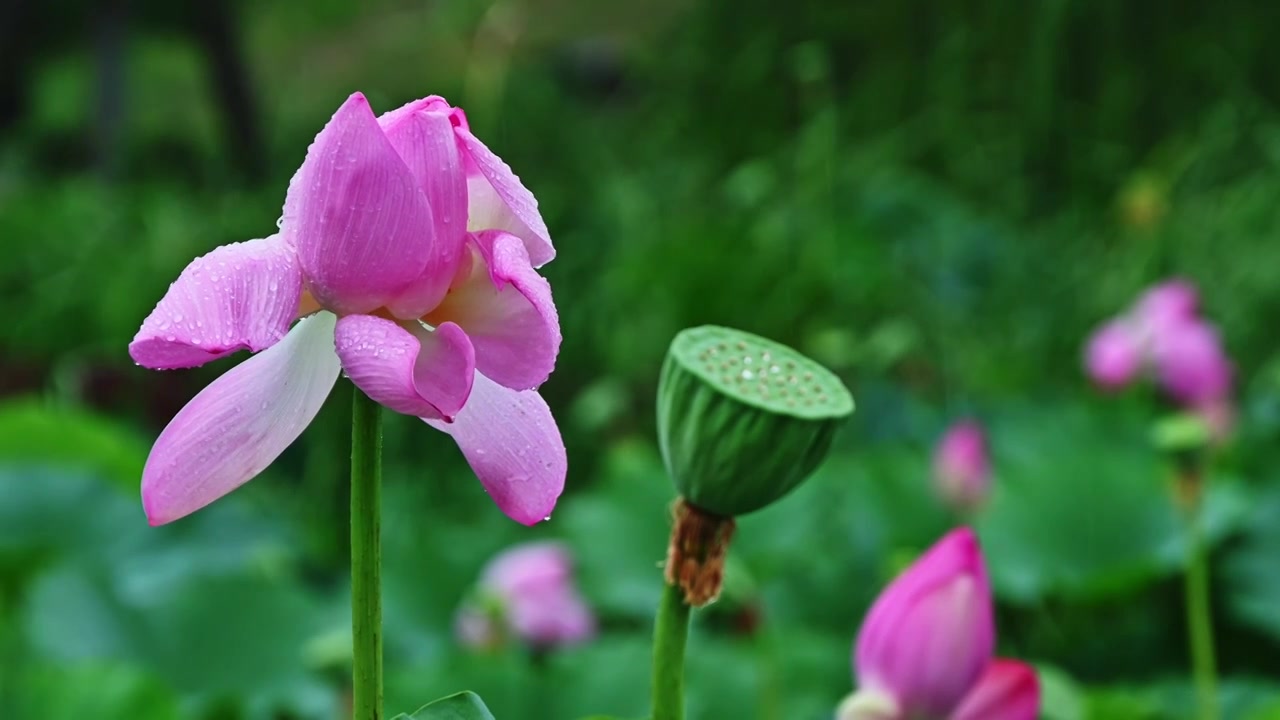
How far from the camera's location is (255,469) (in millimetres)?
184

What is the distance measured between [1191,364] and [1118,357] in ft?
0.32

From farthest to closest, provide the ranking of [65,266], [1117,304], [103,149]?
[103,149] < [65,266] < [1117,304]

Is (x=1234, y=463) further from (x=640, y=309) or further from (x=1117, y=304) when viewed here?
(x=640, y=309)

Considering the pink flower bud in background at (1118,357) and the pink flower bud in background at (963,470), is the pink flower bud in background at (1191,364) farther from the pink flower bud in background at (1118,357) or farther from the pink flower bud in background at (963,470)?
the pink flower bud in background at (963,470)

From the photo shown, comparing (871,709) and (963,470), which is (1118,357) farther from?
(871,709)

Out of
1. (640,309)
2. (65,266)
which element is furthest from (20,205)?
(640,309)

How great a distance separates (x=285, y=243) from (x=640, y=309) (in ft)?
5.74

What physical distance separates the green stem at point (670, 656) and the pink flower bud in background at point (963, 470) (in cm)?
74

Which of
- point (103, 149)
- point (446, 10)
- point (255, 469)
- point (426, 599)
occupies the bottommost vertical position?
point (103, 149)

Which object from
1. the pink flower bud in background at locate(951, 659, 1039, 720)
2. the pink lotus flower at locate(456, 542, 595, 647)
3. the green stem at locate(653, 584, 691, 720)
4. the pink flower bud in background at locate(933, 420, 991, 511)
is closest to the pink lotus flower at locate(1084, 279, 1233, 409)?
the pink flower bud in background at locate(933, 420, 991, 511)

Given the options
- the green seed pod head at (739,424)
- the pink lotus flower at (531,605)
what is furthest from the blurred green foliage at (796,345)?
the green seed pod head at (739,424)

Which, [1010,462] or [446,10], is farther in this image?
[446,10]

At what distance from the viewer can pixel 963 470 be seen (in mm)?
938

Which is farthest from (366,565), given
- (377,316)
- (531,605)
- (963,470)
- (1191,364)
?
(1191,364)
